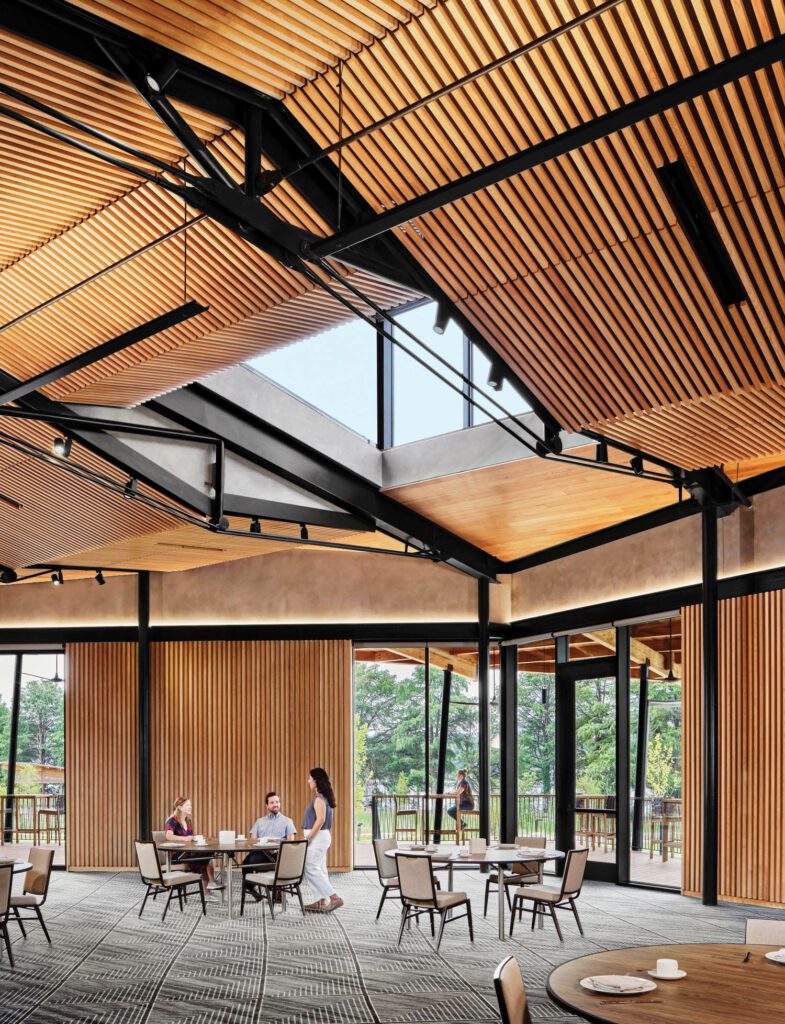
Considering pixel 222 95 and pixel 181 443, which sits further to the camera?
pixel 181 443

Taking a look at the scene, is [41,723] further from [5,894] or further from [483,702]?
[5,894]

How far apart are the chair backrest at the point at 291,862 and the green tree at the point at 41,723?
800 centimetres

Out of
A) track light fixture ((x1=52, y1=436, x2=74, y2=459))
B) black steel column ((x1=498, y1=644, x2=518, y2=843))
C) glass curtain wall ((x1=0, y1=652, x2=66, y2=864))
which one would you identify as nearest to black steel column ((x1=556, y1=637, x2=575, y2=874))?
black steel column ((x1=498, y1=644, x2=518, y2=843))

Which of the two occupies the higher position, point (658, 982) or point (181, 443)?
point (181, 443)

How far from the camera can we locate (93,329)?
819 centimetres

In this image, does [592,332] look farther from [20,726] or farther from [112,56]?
[20,726]

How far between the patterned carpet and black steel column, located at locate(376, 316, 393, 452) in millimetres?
6042

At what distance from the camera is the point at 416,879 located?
10023 millimetres

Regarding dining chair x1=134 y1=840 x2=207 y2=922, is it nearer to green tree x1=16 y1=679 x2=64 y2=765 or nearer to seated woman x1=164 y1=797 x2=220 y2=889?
seated woman x1=164 y1=797 x2=220 y2=889

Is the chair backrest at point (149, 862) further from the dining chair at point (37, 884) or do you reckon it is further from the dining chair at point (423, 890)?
the dining chair at point (423, 890)

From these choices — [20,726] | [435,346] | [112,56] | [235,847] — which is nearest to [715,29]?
[112,56]

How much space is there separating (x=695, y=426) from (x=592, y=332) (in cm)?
161

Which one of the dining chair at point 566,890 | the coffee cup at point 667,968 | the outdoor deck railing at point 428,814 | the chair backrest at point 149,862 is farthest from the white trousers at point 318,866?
the coffee cup at point 667,968

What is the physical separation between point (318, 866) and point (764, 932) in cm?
740
